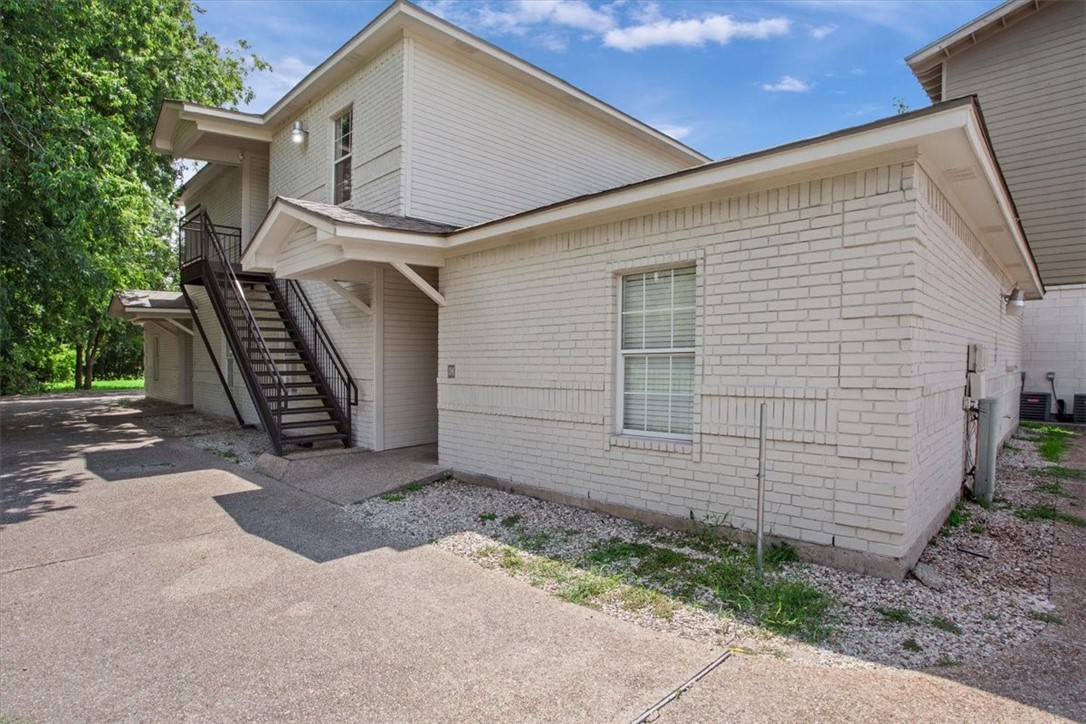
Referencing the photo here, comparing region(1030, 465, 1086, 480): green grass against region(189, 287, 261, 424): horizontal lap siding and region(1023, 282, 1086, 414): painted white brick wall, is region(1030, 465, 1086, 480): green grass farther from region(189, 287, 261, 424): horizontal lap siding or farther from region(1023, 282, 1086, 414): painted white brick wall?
region(189, 287, 261, 424): horizontal lap siding

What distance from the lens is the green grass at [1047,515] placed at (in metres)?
5.84

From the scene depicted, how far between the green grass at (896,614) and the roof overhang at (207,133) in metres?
13.3

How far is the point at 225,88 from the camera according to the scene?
17188 mm

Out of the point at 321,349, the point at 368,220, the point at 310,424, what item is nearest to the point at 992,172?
the point at 368,220

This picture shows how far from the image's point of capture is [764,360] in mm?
4805

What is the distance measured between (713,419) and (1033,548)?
9.95ft

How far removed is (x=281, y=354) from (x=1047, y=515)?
11795 mm

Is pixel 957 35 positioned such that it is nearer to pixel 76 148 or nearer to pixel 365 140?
pixel 365 140

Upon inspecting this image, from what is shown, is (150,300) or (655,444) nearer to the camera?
(655,444)

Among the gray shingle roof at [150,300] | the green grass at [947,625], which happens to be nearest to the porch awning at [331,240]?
the green grass at [947,625]

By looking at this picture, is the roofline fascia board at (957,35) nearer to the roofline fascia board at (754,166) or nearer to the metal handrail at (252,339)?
the roofline fascia board at (754,166)

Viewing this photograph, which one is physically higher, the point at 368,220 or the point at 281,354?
the point at 368,220

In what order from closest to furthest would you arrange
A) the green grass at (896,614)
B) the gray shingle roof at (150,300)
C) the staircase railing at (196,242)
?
the green grass at (896,614)
the staircase railing at (196,242)
the gray shingle roof at (150,300)

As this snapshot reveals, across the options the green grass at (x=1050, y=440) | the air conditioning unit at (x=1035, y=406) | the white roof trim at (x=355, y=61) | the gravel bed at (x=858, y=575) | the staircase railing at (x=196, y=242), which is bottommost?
the gravel bed at (x=858, y=575)
